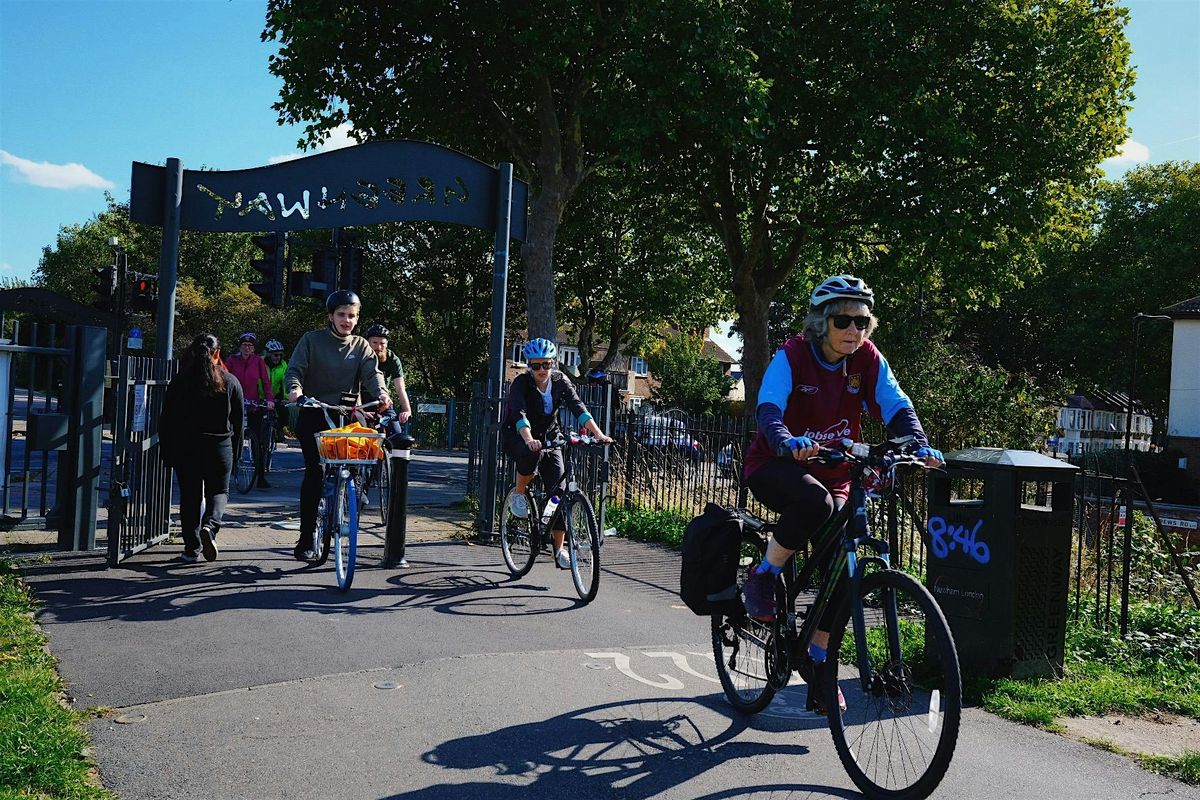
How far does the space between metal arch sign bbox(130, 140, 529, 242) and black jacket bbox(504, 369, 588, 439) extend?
2.52 m

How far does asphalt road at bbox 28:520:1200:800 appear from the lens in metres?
3.88

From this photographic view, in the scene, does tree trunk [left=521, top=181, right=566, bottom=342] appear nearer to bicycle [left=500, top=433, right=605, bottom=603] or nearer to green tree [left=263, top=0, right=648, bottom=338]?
green tree [left=263, top=0, right=648, bottom=338]

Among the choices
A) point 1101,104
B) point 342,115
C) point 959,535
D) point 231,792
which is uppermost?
point 1101,104

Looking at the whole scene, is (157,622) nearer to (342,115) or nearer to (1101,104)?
(342,115)

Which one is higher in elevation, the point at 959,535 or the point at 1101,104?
the point at 1101,104

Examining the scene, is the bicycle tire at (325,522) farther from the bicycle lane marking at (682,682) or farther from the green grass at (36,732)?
the bicycle lane marking at (682,682)

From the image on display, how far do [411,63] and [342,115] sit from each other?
1689 mm

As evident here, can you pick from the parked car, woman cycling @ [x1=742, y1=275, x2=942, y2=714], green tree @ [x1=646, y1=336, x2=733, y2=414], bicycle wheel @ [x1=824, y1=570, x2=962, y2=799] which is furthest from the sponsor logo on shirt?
green tree @ [x1=646, y1=336, x2=733, y2=414]

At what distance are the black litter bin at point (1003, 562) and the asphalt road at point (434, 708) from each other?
25.6 inches

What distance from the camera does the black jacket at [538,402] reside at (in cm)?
784

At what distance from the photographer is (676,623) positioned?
22.6 ft

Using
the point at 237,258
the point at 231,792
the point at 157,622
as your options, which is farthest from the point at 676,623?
the point at 237,258

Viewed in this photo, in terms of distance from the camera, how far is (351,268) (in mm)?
12891

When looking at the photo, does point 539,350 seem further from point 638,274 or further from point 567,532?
point 638,274
